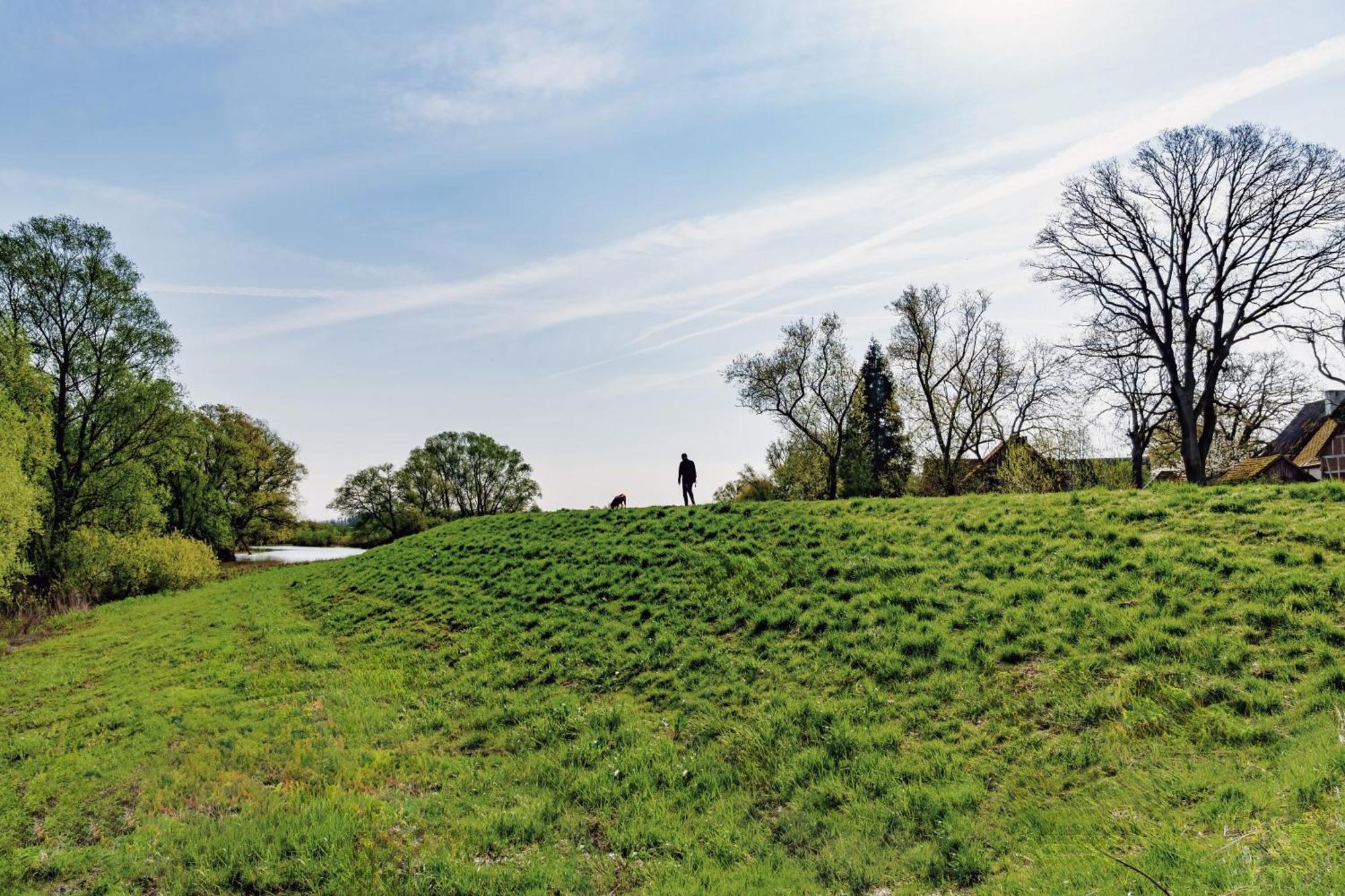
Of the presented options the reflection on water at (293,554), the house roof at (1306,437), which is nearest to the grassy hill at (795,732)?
the reflection on water at (293,554)

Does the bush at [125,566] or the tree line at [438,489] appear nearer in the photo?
the bush at [125,566]

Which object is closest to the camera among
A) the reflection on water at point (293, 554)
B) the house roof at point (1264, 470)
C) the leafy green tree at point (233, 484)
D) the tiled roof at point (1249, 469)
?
the house roof at point (1264, 470)

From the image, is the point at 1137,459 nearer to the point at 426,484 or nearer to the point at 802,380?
the point at 802,380

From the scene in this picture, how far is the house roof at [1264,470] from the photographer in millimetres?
46450

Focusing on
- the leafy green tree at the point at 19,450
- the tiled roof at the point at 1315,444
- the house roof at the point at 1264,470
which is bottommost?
the house roof at the point at 1264,470

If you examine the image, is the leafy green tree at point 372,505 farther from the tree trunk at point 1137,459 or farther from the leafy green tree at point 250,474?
the tree trunk at point 1137,459

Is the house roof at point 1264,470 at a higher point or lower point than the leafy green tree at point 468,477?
lower

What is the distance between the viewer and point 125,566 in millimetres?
36219

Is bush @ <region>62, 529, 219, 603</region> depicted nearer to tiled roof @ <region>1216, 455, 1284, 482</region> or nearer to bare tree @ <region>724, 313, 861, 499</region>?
bare tree @ <region>724, 313, 861, 499</region>

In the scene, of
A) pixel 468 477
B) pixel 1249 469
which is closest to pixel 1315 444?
pixel 1249 469

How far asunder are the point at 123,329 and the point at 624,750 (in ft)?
141

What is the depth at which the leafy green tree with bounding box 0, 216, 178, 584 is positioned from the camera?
33.5 metres

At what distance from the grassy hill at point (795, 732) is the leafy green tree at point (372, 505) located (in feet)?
220

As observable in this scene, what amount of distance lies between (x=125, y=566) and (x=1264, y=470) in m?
79.5
